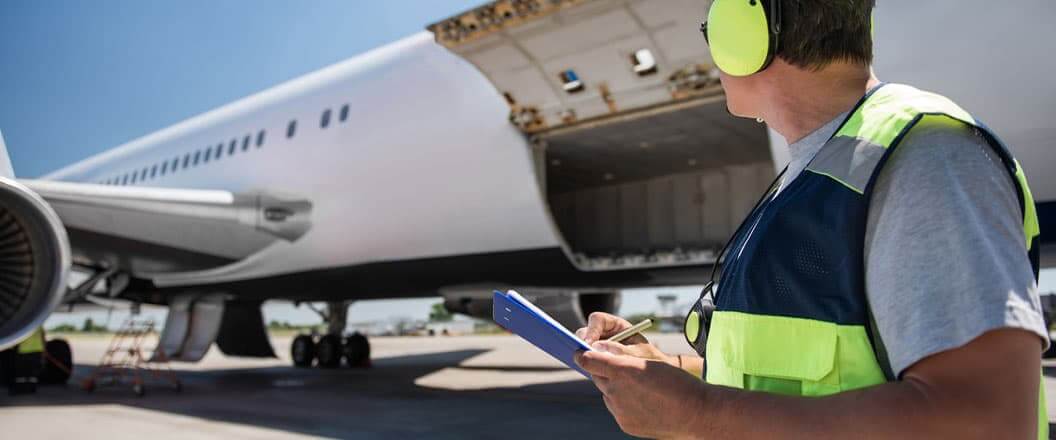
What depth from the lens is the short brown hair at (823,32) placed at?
Answer: 0.98 metres

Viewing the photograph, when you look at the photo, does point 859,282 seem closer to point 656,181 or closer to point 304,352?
point 656,181

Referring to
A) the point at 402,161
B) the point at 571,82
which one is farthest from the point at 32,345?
the point at 571,82

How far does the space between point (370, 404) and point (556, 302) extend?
2142mm

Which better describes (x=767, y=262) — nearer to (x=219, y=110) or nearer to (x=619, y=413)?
(x=619, y=413)

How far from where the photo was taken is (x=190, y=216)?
341 inches

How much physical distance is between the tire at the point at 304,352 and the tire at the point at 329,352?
0.44ft

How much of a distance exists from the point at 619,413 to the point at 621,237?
8.37m

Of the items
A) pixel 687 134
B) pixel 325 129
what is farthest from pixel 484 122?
pixel 325 129


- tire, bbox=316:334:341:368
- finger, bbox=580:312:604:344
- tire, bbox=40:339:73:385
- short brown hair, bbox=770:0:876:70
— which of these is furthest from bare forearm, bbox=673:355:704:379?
tire, bbox=316:334:341:368

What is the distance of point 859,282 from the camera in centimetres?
88

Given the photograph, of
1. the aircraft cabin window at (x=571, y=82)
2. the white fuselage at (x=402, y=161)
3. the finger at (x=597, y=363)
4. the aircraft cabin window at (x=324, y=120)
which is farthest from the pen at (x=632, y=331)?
the aircraft cabin window at (x=324, y=120)

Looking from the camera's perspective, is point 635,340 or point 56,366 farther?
point 56,366

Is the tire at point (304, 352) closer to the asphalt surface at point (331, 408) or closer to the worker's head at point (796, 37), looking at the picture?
the asphalt surface at point (331, 408)

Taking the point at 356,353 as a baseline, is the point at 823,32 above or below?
above
